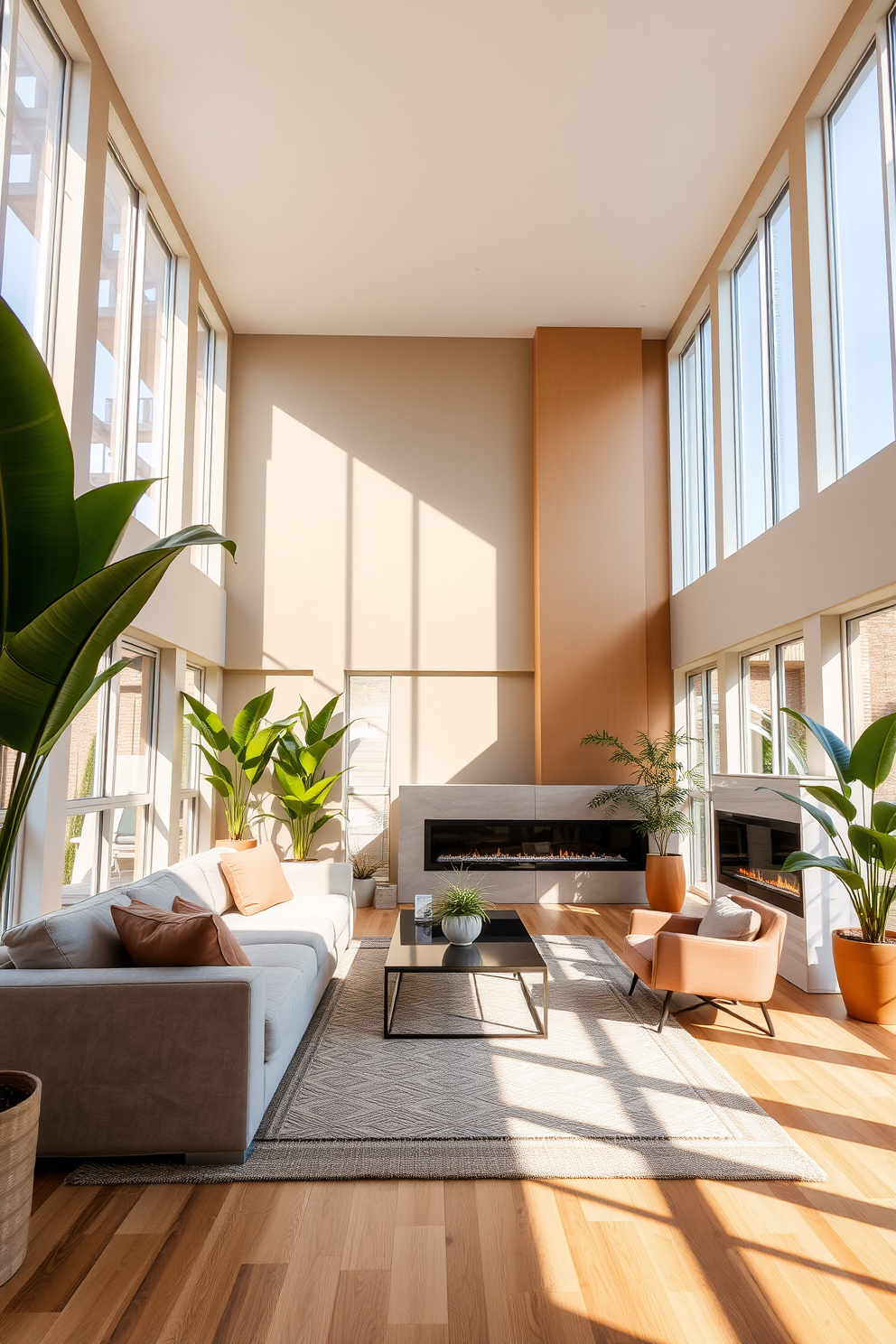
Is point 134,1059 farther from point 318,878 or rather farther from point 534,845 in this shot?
point 534,845

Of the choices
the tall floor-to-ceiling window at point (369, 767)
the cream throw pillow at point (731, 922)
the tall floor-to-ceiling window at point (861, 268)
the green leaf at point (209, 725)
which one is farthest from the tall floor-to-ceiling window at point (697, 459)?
the green leaf at point (209, 725)

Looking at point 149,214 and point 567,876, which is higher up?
point 149,214

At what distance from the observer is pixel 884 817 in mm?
4172

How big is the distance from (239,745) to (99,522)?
17.6ft

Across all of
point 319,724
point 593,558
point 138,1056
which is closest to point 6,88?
point 138,1056

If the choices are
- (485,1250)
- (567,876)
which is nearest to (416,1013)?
(485,1250)

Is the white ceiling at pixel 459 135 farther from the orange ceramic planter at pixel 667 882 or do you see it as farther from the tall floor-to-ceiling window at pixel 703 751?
the orange ceramic planter at pixel 667 882

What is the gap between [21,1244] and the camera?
2.24 meters

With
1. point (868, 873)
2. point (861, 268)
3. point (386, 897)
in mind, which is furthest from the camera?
point (386, 897)

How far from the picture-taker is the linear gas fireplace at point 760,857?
5.18m

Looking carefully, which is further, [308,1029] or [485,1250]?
[308,1029]

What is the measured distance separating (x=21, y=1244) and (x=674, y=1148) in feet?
6.57

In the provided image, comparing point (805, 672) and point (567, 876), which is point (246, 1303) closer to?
point (805, 672)

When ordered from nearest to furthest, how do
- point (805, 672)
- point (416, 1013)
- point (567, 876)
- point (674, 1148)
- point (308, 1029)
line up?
point (674, 1148) → point (308, 1029) → point (416, 1013) → point (805, 672) → point (567, 876)
